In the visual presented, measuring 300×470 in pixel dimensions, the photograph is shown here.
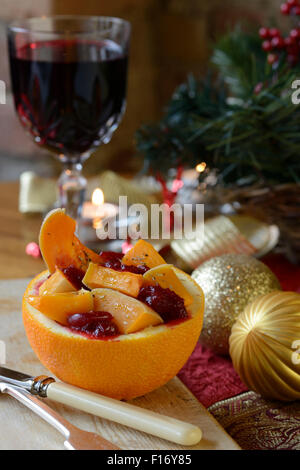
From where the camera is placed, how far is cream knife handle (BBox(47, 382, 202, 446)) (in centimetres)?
47

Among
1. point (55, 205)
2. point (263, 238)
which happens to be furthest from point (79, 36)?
point (263, 238)

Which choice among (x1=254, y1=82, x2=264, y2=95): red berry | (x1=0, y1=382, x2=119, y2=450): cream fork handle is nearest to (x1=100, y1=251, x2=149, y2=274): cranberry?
(x1=0, y1=382, x2=119, y2=450): cream fork handle

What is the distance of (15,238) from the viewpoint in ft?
3.05

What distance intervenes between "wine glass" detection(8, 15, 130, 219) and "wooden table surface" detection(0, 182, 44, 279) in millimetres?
88

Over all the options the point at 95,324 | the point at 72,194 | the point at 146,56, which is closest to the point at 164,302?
the point at 95,324

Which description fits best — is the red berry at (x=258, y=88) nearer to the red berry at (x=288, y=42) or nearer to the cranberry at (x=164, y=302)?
the red berry at (x=288, y=42)

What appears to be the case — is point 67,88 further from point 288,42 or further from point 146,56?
point 146,56

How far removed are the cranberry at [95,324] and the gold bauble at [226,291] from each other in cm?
16

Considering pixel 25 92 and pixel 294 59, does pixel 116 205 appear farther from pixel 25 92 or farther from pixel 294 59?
pixel 294 59

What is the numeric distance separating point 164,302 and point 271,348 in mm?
104

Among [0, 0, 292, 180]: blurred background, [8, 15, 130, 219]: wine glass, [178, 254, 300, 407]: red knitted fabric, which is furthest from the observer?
[0, 0, 292, 180]: blurred background

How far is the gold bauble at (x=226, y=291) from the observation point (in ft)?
2.05

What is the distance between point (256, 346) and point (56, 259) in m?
0.19

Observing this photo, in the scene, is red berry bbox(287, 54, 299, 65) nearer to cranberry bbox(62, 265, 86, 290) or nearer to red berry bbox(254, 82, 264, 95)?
red berry bbox(254, 82, 264, 95)
